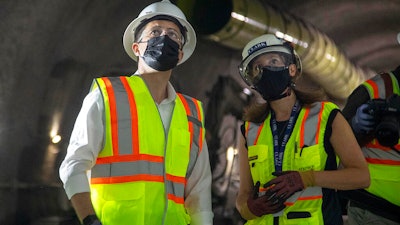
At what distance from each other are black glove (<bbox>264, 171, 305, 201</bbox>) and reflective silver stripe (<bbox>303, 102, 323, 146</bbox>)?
0.16 meters

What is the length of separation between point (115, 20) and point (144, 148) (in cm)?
192

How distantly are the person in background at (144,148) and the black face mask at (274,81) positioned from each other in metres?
0.38

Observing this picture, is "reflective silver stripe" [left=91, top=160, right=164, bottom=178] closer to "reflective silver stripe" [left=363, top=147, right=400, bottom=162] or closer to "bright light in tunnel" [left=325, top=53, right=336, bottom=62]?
"reflective silver stripe" [left=363, top=147, right=400, bottom=162]

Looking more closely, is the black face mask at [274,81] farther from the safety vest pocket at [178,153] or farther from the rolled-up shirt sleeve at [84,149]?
the rolled-up shirt sleeve at [84,149]

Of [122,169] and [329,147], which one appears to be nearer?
[122,169]

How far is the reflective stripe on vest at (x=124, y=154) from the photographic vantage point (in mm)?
2301

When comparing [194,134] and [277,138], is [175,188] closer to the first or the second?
[194,134]

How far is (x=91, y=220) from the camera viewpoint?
2137mm

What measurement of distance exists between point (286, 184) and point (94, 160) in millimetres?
844

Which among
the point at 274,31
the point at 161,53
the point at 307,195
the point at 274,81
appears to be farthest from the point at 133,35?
the point at 274,31

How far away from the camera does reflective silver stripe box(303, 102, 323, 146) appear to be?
2.72m

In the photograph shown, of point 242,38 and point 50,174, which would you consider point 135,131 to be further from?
point 242,38

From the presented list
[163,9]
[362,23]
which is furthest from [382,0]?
[163,9]

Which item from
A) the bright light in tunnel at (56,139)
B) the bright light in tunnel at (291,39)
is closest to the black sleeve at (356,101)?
the bright light in tunnel at (56,139)
